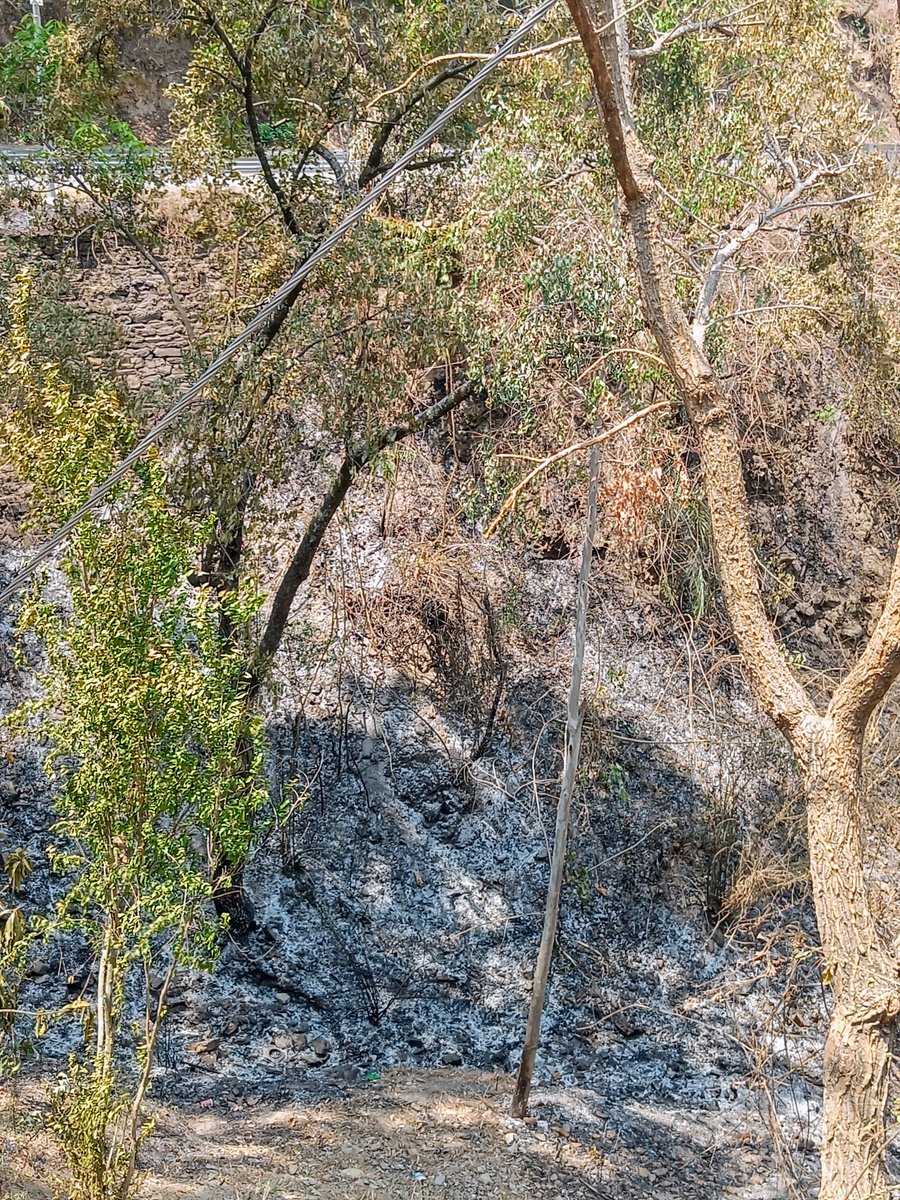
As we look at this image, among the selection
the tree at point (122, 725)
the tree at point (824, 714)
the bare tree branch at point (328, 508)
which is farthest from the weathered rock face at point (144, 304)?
the tree at point (824, 714)

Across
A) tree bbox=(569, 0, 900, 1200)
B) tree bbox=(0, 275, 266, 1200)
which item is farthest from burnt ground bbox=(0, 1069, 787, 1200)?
tree bbox=(569, 0, 900, 1200)

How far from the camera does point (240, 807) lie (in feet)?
20.6

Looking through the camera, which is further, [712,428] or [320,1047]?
[320,1047]

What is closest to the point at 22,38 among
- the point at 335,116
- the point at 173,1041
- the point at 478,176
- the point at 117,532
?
the point at 335,116

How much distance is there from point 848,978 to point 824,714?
4.45 feet

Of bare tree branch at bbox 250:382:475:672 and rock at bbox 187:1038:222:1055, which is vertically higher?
bare tree branch at bbox 250:382:475:672

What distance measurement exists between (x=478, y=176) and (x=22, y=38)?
7.37m

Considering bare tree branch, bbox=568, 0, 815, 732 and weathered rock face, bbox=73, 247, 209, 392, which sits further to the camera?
weathered rock face, bbox=73, 247, 209, 392

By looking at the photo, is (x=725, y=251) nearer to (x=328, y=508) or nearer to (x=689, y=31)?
(x=689, y=31)

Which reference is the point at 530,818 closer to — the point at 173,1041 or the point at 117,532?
the point at 173,1041

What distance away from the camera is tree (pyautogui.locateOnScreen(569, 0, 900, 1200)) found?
593 centimetres

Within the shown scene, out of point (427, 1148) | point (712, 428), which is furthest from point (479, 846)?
point (712, 428)

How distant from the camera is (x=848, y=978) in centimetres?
609

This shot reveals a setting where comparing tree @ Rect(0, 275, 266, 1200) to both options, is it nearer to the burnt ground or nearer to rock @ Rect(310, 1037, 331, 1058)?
the burnt ground
